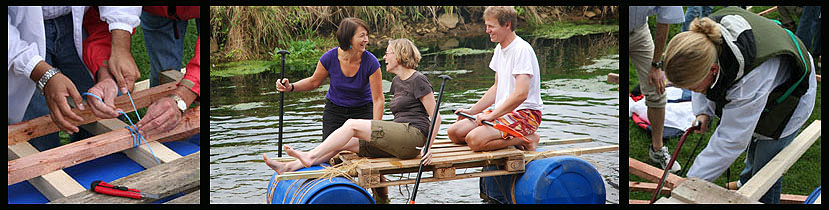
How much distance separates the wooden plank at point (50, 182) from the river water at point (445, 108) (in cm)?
63

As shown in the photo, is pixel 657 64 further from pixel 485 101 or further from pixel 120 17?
pixel 120 17

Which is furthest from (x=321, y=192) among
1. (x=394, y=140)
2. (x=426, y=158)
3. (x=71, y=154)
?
(x=71, y=154)

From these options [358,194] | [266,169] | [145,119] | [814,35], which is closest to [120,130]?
[145,119]

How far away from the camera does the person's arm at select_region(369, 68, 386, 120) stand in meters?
3.38

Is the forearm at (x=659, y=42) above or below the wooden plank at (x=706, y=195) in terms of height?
above

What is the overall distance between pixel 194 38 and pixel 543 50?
1.72 metres

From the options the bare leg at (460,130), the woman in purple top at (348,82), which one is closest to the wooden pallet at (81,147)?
the woman in purple top at (348,82)

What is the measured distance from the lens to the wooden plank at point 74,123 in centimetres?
289

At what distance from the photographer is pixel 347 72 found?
338 cm

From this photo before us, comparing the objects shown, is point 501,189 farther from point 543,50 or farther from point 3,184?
point 3,184

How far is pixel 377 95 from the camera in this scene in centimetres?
342

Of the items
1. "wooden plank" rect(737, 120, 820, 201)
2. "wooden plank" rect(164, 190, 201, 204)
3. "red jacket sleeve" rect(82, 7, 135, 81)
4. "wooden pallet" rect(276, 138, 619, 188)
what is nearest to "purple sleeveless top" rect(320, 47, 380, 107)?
"wooden pallet" rect(276, 138, 619, 188)

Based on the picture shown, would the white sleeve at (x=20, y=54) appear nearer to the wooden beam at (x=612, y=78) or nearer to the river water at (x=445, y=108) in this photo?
the river water at (x=445, y=108)

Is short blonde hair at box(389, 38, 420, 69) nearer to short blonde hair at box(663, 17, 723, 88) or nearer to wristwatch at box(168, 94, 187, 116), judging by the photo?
wristwatch at box(168, 94, 187, 116)
